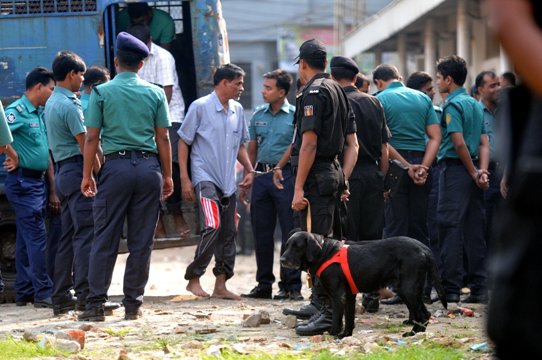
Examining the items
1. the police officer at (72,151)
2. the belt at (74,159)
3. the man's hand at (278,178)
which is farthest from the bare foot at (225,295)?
the belt at (74,159)

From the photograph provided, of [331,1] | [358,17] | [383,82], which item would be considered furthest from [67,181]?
[331,1]

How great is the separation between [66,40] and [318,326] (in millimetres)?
4596

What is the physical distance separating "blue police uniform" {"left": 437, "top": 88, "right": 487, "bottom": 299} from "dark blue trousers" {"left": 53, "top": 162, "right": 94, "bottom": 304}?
10.5 ft

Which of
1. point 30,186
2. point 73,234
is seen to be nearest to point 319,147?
point 73,234

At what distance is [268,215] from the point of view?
1052 centimetres

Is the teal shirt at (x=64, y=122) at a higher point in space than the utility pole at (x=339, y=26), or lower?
lower

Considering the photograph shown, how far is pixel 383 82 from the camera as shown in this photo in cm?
1000

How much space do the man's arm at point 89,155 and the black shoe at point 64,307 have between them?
1214 mm

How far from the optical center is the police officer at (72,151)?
332 inches

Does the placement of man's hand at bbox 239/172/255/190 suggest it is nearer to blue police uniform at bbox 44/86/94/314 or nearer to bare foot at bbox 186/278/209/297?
bare foot at bbox 186/278/209/297

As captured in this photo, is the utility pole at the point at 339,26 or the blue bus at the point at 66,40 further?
the utility pole at the point at 339,26

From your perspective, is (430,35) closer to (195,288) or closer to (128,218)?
(195,288)

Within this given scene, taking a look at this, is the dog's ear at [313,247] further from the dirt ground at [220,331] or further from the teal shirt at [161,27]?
the teal shirt at [161,27]

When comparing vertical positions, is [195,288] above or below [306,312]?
below
